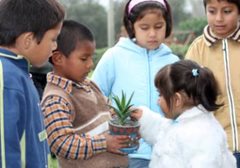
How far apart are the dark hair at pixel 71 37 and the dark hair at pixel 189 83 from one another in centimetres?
46

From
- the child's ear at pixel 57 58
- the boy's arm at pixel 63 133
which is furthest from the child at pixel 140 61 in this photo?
the boy's arm at pixel 63 133

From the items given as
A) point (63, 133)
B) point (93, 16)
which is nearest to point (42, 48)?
point (63, 133)

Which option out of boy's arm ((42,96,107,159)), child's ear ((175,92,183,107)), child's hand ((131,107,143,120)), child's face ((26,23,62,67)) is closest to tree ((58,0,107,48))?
child's hand ((131,107,143,120))

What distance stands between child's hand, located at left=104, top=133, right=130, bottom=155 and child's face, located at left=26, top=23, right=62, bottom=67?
567 millimetres

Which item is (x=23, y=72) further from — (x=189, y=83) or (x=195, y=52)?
(x=195, y=52)

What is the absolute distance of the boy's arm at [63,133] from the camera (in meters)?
2.48

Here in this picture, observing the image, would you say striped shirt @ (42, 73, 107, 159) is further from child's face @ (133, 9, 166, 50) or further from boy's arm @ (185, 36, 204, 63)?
boy's arm @ (185, 36, 204, 63)

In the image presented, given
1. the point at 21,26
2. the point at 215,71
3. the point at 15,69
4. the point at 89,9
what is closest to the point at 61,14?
the point at 21,26

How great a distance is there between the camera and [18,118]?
2027mm

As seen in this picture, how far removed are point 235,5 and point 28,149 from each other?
1.73 metres

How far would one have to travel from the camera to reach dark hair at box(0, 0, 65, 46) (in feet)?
7.02

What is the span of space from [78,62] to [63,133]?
37cm

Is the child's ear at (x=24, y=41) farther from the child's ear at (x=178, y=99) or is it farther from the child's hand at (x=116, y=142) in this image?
the child's ear at (x=178, y=99)

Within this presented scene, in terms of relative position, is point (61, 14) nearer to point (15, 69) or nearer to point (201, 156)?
point (15, 69)
